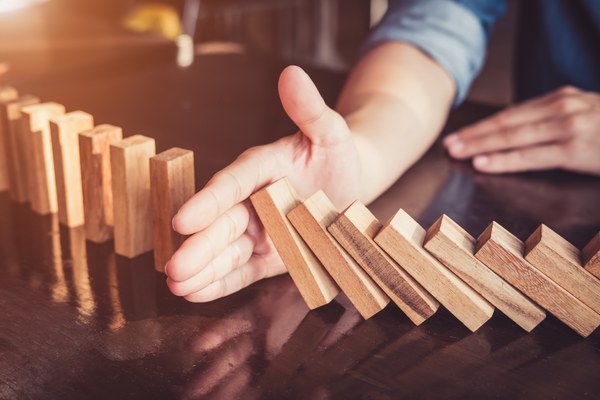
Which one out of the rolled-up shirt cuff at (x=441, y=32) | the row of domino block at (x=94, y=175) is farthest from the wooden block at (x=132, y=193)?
the rolled-up shirt cuff at (x=441, y=32)

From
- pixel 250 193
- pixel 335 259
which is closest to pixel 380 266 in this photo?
pixel 335 259

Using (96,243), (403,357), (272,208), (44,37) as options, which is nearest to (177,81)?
(44,37)

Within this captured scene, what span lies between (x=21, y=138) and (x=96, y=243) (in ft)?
0.64

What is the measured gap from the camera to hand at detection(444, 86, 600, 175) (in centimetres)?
80

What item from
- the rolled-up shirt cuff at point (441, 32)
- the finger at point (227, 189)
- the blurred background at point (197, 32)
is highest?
the rolled-up shirt cuff at point (441, 32)

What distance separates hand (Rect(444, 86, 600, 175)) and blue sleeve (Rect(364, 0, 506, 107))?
0.16 m

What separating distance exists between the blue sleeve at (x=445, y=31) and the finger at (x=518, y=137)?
172mm

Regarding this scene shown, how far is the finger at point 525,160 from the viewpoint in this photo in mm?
810

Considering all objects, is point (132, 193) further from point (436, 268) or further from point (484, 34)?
point (484, 34)

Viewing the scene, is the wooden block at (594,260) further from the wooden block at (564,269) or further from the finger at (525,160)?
the finger at (525,160)

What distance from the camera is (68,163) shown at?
0.61 m

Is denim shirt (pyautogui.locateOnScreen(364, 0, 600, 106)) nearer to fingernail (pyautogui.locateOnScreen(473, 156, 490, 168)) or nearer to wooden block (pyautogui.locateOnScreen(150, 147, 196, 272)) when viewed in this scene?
fingernail (pyautogui.locateOnScreen(473, 156, 490, 168))

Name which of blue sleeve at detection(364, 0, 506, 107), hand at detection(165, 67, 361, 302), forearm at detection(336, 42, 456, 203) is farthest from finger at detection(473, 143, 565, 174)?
hand at detection(165, 67, 361, 302)

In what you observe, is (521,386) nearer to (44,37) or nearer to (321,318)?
(321,318)
